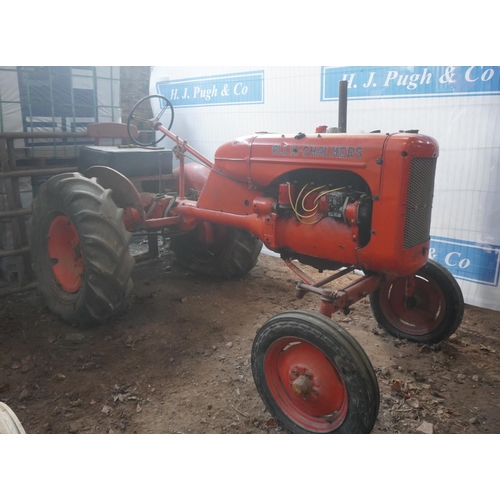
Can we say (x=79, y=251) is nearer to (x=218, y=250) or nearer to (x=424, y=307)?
(x=218, y=250)

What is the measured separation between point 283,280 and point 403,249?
1.51 m

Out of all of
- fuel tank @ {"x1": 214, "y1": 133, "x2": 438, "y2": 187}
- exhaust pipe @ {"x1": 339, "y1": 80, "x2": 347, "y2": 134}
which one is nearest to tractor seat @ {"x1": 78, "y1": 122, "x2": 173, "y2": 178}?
fuel tank @ {"x1": 214, "y1": 133, "x2": 438, "y2": 187}

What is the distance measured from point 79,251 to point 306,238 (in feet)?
4.13

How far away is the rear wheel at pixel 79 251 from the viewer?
216 cm

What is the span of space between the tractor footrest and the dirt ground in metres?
0.76

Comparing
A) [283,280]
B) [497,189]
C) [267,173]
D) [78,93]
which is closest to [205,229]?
[283,280]

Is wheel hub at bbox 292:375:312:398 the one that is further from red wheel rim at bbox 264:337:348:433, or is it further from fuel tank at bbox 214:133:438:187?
fuel tank at bbox 214:133:438:187

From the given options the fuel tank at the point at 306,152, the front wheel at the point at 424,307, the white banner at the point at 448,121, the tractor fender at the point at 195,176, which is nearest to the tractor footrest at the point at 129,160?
the tractor fender at the point at 195,176

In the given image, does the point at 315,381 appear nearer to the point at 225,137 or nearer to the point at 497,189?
the point at 497,189

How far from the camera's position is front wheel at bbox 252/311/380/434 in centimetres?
143

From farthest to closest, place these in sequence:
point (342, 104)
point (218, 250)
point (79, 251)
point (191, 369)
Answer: point (218, 250), point (79, 251), point (191, 369), point (342, 104)

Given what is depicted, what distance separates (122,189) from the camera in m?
2.58

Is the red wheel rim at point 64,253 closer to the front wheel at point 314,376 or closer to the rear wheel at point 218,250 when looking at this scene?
the rear wheel at point 218,250

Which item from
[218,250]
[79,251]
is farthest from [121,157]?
[218,250]
